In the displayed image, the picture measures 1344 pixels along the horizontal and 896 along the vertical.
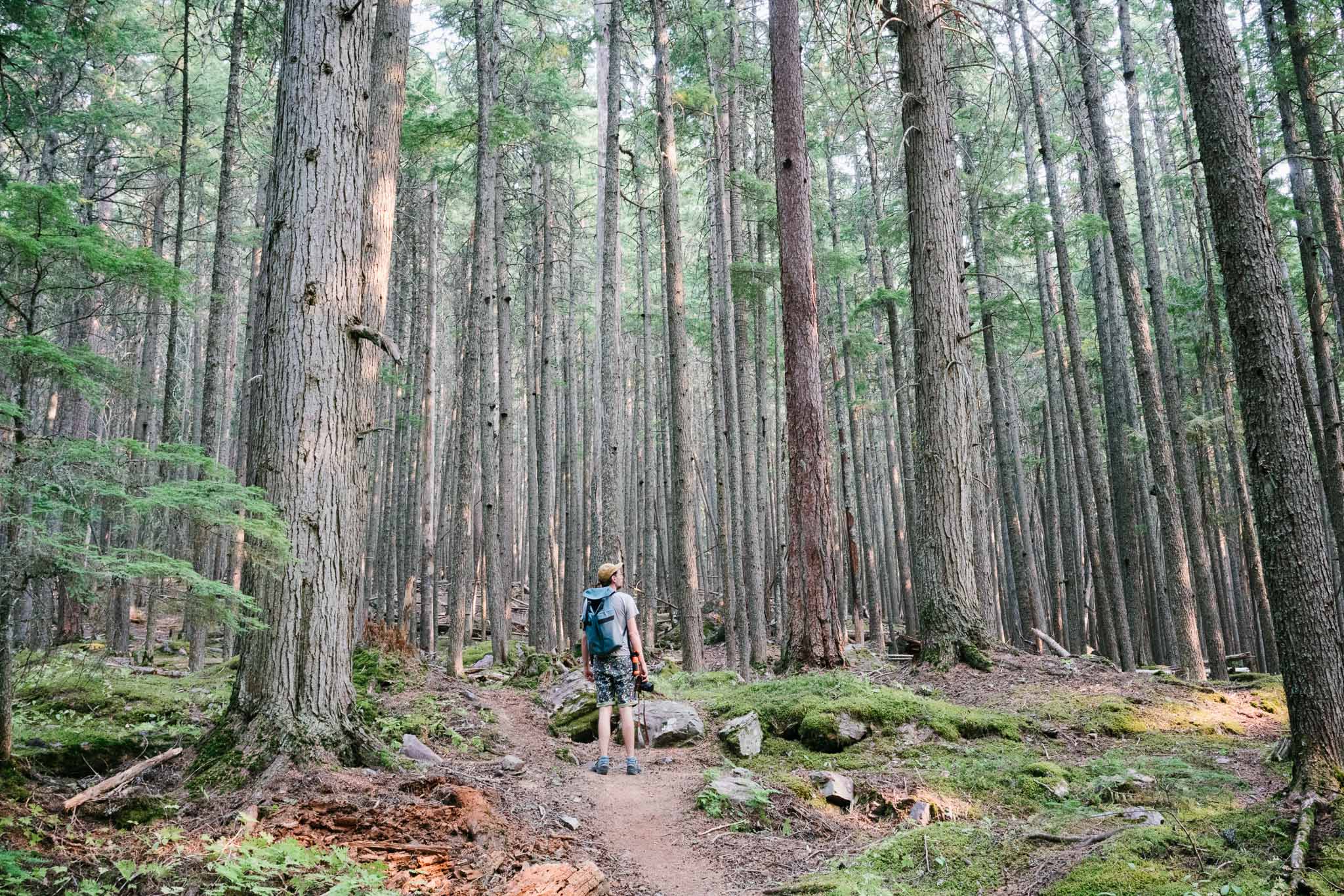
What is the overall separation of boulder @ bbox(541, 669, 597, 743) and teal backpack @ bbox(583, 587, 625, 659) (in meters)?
0.98

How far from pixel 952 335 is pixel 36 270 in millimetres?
8698

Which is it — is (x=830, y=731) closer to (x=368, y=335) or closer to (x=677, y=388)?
(x=368, y=335)

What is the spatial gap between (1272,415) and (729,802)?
14.0ft

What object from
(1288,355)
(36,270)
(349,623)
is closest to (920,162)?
(1288,355)

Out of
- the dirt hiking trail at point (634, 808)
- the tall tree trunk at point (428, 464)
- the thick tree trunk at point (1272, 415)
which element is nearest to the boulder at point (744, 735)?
the dirt hiking trail at point (634, 808)

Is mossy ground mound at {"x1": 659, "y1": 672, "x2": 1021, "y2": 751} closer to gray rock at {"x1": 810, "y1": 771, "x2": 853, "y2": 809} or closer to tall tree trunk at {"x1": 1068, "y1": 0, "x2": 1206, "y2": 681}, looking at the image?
gray rock at {"x1": 810, "y1": 771, "x2": 853, "y2": 809}

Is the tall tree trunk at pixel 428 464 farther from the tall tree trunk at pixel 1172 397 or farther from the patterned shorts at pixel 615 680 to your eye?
the tall tree trunk at pixel 1172 397

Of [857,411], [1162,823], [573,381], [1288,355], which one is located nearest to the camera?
[1162,823]

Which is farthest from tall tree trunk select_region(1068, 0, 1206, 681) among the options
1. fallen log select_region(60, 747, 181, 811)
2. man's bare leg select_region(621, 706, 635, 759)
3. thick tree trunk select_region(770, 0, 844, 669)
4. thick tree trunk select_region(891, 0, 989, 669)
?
fallen log select_region(60, 747, 181, 811)

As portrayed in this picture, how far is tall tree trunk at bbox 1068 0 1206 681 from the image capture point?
34.5 feet

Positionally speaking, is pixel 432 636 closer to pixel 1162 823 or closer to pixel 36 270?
pixel 36 270

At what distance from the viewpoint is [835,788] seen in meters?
5.35

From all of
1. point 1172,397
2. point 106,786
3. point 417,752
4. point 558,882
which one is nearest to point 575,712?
point 417,752

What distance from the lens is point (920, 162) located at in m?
8.98
